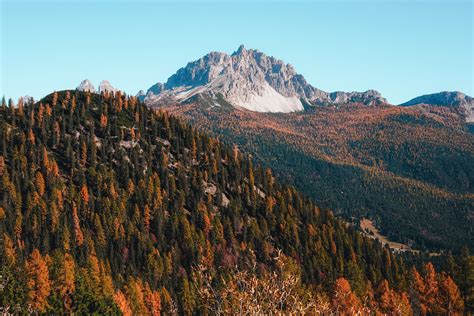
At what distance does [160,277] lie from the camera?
176 meters

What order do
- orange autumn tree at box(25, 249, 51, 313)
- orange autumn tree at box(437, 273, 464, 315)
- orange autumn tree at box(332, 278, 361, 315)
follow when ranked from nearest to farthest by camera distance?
orange autumn tree at box(332, 278, 361, 315) < orange autumn tree at box(25, 249, 51, 313) < orange autumn tree at box(437, 273, 464, 315)

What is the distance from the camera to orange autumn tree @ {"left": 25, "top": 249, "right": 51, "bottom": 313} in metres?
120

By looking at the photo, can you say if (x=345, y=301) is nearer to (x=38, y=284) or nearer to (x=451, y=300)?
(x=451, y=300)

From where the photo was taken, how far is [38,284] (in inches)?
4951

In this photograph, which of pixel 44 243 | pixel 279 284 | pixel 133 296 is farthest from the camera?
pixel 44 243

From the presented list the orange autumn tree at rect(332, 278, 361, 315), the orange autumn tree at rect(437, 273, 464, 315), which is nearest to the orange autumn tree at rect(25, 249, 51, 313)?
the orange autumn tree at rect(332, 278, 361, 315)

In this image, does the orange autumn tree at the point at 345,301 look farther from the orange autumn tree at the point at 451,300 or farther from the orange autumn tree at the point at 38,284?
the orange autumn tree at the point at 38,284

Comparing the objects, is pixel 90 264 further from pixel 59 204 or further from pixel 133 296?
pixel 59 204

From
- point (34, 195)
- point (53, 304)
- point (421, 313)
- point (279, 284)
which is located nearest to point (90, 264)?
point (53, 304)

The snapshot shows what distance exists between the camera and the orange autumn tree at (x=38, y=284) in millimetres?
120312

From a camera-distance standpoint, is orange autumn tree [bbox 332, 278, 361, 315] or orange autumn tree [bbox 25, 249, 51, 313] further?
orange autumn tree [bbox 25, 249, 51, 313]

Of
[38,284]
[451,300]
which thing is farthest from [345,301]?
[38,284]

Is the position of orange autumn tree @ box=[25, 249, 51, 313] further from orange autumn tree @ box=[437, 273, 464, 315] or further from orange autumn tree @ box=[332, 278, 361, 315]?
orange autumn tree @ box=[437, 273, 464, 315]

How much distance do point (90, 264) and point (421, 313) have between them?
4125 inches
